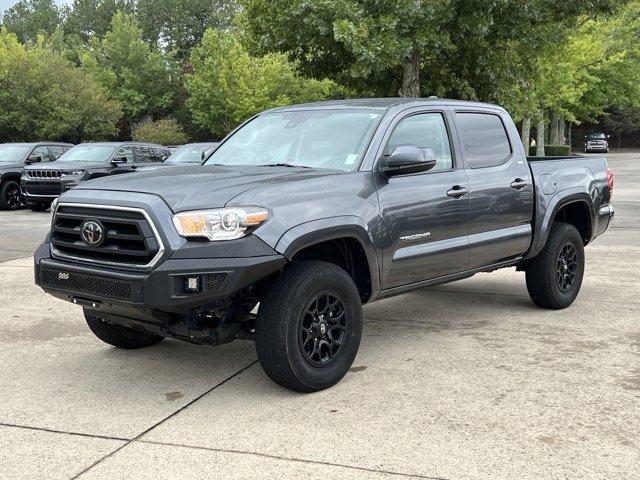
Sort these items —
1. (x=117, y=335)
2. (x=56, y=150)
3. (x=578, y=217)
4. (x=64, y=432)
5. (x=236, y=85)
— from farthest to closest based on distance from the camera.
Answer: (x=236, y=85)
(x=56, y=150)
(x=578, y=217)
(x=117, y=335)
(x=64, y=432)

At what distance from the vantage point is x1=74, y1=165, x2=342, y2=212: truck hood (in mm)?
4293

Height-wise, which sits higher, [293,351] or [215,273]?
[215,273]

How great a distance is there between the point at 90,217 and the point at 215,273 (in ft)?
3.07

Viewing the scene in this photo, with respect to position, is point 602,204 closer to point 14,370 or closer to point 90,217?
point 90,217


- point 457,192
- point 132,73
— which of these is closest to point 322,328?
point 457,192

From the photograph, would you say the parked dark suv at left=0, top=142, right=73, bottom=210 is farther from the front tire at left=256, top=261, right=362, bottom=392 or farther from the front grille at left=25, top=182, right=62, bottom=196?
the front tire at left=256, top=261, right=362, bottom=392

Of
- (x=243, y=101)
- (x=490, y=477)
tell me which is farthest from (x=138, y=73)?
(x=490, y=477)

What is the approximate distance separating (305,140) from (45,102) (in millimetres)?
33192

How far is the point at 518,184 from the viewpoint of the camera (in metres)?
6.29

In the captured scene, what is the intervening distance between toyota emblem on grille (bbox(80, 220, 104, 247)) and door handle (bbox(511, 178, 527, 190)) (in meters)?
3.46

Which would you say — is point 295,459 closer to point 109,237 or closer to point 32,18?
point 109,237

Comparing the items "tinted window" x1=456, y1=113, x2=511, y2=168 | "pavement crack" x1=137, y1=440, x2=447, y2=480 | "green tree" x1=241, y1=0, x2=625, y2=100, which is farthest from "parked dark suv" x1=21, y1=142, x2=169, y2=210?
"pavement crack" x1=137, y1=440, x2=447, y2=480

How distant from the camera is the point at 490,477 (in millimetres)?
3469

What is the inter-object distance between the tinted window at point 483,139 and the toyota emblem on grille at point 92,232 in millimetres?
2977
